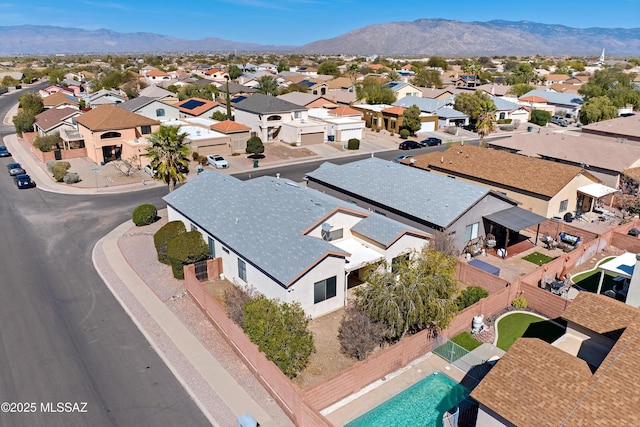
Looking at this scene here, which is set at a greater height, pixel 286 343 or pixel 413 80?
pixel 413 80

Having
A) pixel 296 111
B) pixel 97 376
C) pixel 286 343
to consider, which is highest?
pixel 296 111

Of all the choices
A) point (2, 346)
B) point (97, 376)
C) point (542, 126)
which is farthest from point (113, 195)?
point (542, 126)

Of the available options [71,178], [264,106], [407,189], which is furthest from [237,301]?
[264,106]

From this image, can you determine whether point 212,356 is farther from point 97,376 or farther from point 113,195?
point 113,195

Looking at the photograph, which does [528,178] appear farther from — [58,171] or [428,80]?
[428,80]

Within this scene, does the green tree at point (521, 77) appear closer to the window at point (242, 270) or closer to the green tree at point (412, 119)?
the green tree at point (412, 119)

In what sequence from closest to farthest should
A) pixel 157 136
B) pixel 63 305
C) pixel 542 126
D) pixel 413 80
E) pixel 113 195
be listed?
1. pixel 63 305
2. pixel 157 136
3. pixel 113 195
4. pixel 542 126
5. pixel 413 80

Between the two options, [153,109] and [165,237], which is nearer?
[165,237]
